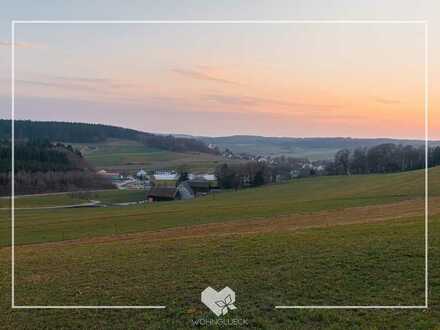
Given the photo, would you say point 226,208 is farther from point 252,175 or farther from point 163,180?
point 163,180

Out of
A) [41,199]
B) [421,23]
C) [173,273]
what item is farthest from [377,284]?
[41,199]

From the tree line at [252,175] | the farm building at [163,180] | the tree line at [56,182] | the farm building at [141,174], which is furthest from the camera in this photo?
the farm building at [163,180]

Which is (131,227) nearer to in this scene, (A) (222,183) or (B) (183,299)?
(A) (222,183)

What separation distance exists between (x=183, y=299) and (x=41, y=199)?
29946 millimetres

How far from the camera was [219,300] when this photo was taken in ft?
22.4

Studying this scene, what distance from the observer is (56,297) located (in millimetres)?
7242

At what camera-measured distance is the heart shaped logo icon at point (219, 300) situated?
646 cm

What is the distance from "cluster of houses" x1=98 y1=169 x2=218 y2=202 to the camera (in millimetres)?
30875

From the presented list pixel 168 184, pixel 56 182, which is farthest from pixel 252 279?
pixel 168 184

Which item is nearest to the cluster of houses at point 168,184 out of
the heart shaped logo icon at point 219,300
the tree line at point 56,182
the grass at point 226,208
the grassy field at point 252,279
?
the grass at point 226,208

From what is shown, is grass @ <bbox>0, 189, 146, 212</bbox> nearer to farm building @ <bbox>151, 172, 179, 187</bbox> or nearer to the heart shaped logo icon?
farm building @ <bbox>151, 172, 179, 187</bbox>

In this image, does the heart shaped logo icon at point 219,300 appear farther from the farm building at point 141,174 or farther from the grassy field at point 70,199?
the grassy field at point 70,199

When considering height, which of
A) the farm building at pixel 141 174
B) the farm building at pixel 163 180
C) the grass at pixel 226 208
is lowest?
the grass at pixel 226 208

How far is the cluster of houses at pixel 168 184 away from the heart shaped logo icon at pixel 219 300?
21.8 m
